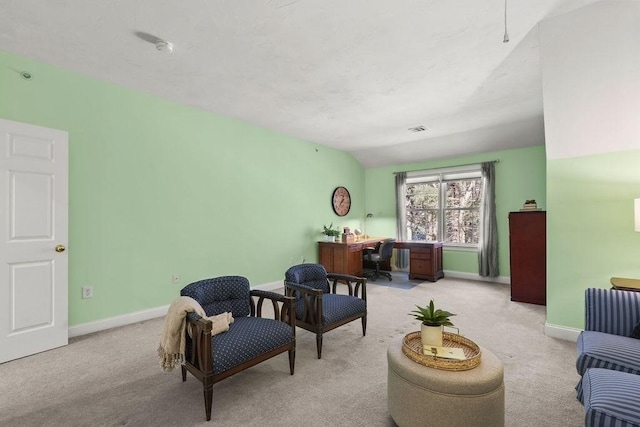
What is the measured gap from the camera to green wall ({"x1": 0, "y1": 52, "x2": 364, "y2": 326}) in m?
3.10

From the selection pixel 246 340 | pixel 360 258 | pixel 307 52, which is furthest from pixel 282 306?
pixel 360 258

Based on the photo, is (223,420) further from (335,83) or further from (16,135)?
(335,83)

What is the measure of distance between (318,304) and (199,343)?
1.05 m

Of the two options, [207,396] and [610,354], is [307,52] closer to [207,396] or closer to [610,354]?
[207,396]

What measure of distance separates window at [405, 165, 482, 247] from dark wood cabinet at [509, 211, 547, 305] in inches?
63.9

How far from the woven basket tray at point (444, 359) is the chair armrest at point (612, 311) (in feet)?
3.48

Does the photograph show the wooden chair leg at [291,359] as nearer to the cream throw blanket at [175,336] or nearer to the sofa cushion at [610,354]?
the cream throw blanket at [175,336]

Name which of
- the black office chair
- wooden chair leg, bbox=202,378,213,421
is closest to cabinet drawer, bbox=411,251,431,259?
the black office chair

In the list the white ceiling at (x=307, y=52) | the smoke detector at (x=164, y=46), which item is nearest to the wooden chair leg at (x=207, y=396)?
the white ceiling at (x=307, y=52)

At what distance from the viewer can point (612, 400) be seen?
4.21 feet

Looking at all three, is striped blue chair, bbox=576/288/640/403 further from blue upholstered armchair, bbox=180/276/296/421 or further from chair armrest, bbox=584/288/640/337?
blue upholstered armchair, bbox=180/276/296/421

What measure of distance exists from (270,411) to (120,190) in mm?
2951

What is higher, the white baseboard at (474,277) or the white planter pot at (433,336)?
the white planter pot at (433,336)

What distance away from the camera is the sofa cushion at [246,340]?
1899 millimetres
